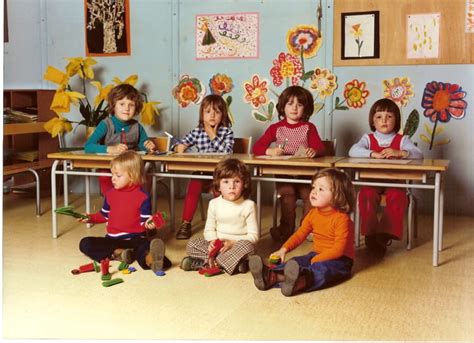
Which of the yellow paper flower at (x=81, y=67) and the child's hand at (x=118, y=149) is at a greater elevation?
the yellow paper flower at (x=81, y=67)

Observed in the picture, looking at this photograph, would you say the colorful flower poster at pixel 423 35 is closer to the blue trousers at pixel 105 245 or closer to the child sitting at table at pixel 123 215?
the child sitting at table at pixel 123 215

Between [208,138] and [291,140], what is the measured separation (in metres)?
0.59

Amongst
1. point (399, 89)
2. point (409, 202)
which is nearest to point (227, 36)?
point (399, 89)

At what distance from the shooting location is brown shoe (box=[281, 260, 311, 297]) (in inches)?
118

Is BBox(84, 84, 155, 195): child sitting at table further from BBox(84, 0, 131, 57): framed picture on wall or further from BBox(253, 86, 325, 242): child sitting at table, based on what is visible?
BBox(84, 0, 131, 57): framed picture on wall

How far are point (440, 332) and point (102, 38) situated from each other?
4.46m

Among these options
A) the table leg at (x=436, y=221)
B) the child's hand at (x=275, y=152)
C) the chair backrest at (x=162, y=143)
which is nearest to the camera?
the table leg at (x=436, y=221)

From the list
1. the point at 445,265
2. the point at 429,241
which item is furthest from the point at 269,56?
the point at 445,265

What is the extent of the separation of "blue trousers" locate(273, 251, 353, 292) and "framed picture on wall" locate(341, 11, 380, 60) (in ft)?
8.07

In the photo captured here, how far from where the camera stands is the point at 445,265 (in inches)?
143

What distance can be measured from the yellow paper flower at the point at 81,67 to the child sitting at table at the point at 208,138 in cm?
160

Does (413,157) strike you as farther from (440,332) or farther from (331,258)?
(440,332)

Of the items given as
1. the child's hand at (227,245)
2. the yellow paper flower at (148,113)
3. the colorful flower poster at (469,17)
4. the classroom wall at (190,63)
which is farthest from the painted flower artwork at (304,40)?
the child's hand at (227,245)

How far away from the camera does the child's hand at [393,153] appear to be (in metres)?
3.87
